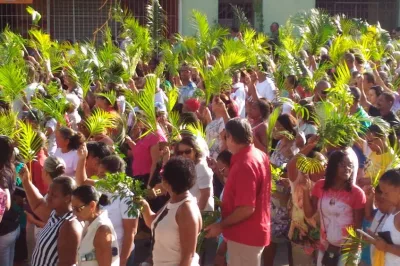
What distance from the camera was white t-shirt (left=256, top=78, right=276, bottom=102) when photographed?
11068mm

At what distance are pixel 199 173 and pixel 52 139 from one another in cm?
210

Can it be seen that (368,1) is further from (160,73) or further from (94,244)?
(94,244)

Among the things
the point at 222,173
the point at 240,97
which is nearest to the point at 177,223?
the point at 222,173

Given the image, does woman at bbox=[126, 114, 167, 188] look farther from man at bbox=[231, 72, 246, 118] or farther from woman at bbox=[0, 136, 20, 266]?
man at bbox=[231, 72, 246, 118]

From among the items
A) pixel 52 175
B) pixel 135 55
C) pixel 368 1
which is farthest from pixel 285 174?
pixel 368 1

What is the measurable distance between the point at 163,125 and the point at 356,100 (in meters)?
1.97

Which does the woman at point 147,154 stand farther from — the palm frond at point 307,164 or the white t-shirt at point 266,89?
the white t-shirt at point 266,89

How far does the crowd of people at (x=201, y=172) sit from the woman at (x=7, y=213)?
10 millimetres

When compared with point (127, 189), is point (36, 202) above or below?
below

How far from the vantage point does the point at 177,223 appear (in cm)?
497

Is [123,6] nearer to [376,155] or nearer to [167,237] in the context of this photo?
[376,155]

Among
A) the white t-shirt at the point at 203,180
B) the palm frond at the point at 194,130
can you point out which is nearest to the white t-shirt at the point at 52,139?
the palm frond at the point at 194,130

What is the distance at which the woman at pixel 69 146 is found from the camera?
7.05 metres

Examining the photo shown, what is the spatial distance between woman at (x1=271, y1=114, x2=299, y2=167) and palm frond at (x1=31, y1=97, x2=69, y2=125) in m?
2.15
